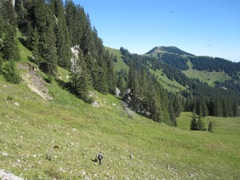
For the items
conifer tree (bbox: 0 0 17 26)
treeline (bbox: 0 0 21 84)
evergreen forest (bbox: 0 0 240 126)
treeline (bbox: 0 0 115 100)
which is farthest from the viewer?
conifer tree (bbox: 0 0 17 26)

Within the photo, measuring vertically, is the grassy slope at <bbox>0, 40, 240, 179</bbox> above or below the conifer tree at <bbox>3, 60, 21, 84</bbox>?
below

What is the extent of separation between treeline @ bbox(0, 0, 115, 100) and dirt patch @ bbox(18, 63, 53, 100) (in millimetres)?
3412

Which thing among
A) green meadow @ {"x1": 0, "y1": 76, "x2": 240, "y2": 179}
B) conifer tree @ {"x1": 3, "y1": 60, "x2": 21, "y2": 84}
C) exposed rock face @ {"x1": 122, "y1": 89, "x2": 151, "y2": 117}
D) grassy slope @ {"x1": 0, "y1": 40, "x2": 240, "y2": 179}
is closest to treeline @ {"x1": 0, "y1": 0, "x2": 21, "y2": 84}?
conifer tree @ {"x1": 3, "y1": 60, "x2": 21, "y2": 84}

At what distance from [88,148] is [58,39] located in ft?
226

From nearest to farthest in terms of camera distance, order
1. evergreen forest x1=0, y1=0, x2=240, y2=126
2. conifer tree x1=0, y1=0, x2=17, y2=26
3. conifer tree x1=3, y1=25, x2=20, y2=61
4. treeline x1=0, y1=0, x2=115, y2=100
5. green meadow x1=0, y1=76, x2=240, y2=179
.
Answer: green meadow x1=0, y1=76, x2=240, y2=179, conifer tree x1=3, y1=25, x2=20, y2=61, evergreen forest x1=0, y1=0, x2=240, y2=126, treeline x1=0, y1=0, x2=115, y2=100, conifer tree x1=0, y1=0, x2=17, y2=26

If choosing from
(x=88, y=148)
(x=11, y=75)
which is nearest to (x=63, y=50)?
(x=11, y=75)

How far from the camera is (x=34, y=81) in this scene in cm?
6059

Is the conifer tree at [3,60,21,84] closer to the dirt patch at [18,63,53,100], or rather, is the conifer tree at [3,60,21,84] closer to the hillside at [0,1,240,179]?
the hillside at [0,1,240,179]

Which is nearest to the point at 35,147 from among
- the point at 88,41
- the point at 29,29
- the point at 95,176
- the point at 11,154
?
the point at 11,154

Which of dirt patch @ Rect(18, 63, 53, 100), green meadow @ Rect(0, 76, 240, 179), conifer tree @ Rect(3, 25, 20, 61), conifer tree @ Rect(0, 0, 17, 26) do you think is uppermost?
conifer tree @ Rect(0, 0, 17, 26)

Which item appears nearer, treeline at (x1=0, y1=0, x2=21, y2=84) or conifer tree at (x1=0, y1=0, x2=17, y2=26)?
treeline at (x1=0, y1=0, x2=21, y2=84)

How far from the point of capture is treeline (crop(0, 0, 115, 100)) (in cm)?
6956

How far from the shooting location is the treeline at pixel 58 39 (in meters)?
69.6

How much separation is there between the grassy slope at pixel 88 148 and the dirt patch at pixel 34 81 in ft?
7.02
